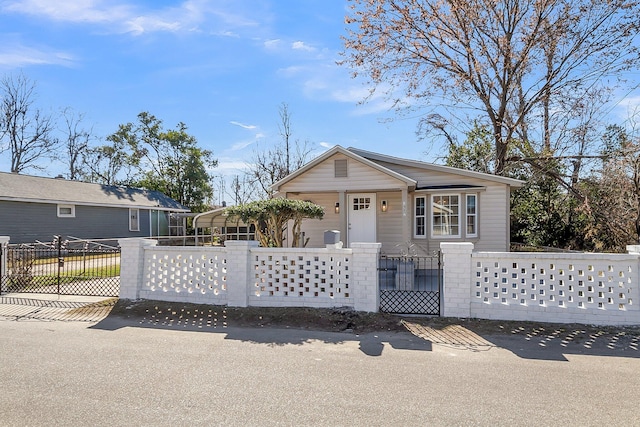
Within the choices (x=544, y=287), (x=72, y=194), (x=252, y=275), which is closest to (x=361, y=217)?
(x=252, y=275)

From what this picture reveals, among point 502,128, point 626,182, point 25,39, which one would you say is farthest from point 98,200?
point 626,182

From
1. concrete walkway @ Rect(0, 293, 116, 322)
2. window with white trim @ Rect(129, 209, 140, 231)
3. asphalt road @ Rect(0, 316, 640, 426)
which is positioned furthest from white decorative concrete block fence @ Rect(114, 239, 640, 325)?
window with white trim @ Rect(129, 209, 140, 231)

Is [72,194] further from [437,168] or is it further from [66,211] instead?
[437,168]

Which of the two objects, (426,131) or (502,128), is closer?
(502,128)

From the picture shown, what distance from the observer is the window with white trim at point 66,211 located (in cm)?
1950

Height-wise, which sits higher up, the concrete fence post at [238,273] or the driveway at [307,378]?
the concrete fence post at [238,273]

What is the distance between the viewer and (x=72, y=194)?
67.6 ft

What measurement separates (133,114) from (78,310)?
2963 cm

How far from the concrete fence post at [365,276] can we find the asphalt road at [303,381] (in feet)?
3.22

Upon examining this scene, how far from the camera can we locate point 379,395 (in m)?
3.53

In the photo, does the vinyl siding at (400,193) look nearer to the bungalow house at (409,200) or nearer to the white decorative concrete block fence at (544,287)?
the bungalow house at (409,200)

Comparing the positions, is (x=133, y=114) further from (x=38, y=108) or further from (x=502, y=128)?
(x=502, y=128)

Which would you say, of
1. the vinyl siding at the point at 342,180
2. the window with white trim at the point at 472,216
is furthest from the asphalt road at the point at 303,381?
the window with white trim at the point at 472,216

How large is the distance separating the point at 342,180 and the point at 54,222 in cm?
1596
